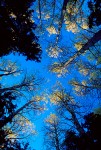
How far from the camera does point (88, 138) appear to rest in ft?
31.2

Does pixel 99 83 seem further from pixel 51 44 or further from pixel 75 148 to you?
pixel 75 148

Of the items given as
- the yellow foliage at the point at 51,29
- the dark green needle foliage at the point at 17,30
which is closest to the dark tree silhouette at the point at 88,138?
the dark green needle foliage at the point at 17,30

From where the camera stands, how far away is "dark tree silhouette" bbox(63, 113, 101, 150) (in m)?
9.21

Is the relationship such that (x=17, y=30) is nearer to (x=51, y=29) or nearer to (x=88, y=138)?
(x=88, y=138)

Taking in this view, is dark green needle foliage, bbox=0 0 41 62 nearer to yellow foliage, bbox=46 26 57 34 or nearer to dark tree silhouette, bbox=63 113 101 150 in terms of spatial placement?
dark tree silhouette, bbox=63 113 101 150

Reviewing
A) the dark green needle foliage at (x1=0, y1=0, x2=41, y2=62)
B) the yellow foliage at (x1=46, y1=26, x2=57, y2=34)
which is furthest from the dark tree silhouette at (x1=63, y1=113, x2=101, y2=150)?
the yellow foliage at (x1=46, y1=26, x2=57, y2=34)

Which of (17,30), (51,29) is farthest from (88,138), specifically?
(51,29)

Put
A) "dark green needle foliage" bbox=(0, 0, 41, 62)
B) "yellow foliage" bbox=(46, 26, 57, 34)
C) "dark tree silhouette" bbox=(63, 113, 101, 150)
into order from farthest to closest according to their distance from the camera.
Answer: "yellow foliage" bbox=(46, 26, 57, 34) < "dark tree silhouette" bbox=(63, 113, 101, 150) < "dark green needle foliage" bbox=(0, 0, 41, 62)

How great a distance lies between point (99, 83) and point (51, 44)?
384 centimetres

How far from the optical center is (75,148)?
956 centimetres

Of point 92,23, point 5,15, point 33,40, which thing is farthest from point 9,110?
point 92,23

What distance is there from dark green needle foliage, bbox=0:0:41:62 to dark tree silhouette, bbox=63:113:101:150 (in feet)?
13.4

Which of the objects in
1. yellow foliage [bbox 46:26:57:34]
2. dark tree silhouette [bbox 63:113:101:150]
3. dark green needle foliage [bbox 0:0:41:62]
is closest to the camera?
dark green needle foliage [bbox 0:0:41:62]

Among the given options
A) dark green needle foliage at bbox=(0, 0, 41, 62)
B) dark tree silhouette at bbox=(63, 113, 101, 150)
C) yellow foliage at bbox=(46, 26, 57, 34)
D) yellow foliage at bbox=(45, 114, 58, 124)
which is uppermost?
yellow foliage at bbox=(46, 26, 57, 34)
